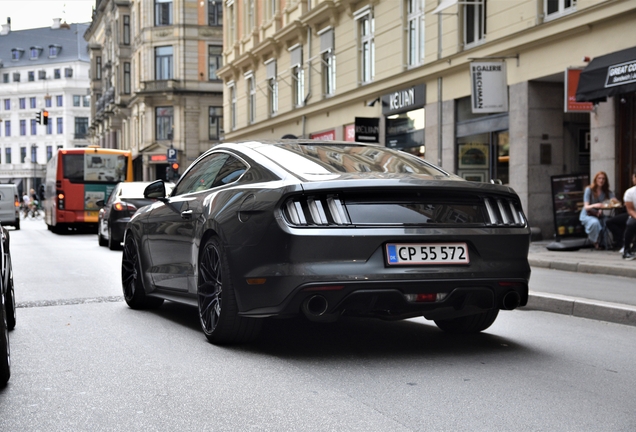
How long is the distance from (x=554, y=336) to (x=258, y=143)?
2555 millimetres

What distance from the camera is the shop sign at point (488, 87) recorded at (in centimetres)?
1889

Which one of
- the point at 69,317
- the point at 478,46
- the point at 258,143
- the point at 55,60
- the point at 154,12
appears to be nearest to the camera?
the point at 258,143

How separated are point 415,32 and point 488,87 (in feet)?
15.1

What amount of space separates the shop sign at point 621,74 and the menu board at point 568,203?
87.2 inches

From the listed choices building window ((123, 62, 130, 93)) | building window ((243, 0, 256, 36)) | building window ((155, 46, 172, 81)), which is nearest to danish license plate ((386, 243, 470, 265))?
building window ((243, 0, 256, 36))

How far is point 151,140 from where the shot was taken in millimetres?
58438

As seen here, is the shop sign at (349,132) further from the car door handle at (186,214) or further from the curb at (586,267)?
the car door handle at (186,214)

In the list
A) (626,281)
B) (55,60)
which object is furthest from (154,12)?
(55,60)

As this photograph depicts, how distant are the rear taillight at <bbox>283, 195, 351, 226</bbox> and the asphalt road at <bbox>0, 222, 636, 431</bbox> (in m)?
0.84

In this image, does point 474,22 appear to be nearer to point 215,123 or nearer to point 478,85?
point 478,85

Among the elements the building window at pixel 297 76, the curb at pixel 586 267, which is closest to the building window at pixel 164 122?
the building window at pixel 297 76

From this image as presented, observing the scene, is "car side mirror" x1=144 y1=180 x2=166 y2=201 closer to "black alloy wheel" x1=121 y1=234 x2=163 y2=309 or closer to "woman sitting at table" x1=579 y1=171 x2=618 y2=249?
"black alloy wheel" x1=121 y1=234 x2=163 y2=309

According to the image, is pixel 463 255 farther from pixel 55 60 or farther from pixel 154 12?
pixel 55 60

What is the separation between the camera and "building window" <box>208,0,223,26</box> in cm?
5781
